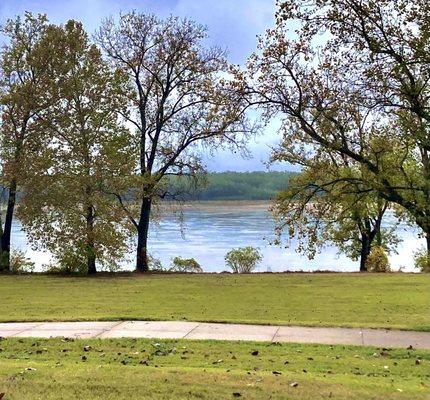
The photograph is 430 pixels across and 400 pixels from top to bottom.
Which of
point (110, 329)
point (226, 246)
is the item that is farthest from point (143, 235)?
point (110, 329)

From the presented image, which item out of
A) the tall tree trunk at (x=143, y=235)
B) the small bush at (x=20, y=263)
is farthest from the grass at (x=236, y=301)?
the tall tree trunk at (x=143, y=235)

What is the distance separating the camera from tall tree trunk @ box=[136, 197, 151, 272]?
2881cm

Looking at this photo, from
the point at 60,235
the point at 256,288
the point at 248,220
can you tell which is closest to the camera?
the point at 256,288

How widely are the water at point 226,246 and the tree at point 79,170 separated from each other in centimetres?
384

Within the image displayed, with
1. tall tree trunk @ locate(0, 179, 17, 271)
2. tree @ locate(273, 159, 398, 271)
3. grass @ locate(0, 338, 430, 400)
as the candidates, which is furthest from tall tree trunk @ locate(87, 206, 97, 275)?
grass @ locate(0, 338, 430, 400)

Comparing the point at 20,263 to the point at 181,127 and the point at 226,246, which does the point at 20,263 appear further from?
the point at 226,246

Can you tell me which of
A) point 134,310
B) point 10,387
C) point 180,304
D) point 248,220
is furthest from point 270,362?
point 248,220

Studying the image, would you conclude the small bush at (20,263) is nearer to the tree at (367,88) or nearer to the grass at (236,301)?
the grass at (236,301)

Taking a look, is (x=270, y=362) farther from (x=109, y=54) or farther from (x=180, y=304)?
(x=109, y=54)

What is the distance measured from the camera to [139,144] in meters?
28.0

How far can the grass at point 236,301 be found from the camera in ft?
37.4

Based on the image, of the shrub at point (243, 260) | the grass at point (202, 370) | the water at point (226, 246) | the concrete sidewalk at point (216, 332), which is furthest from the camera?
the water at point (226, 246)

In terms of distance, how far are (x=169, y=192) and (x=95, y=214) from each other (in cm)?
669

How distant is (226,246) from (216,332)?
38924mm
